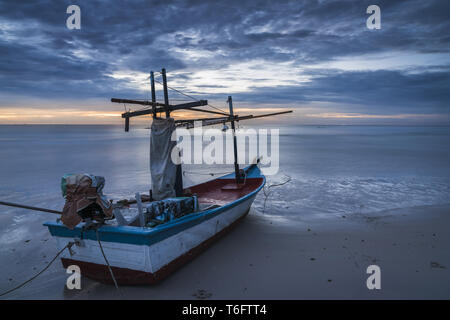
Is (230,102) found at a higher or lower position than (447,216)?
higher

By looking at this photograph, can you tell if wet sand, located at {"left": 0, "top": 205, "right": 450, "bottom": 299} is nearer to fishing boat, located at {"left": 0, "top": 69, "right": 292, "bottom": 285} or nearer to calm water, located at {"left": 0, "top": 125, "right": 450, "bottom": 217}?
fishing boat, located at {"left": 0, "top": 69, "right": 292, "bottom": 285}

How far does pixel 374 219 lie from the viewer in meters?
10.4

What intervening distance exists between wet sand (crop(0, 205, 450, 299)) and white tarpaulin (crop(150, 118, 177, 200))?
7.95 feet

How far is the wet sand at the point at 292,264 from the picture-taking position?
616 centimetres

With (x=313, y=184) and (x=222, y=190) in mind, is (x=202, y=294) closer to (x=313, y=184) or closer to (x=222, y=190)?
(x=222, y=190)

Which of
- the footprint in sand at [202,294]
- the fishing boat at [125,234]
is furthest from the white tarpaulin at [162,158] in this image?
the footprint in sand at [202,294]

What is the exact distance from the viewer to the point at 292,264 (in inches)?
284

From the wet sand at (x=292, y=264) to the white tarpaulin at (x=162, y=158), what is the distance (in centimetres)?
242

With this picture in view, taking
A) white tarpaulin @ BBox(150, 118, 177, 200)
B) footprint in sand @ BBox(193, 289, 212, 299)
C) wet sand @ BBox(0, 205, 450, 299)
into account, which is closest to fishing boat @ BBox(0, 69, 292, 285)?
wet sand @ BBox(0, 205, 450, 299)

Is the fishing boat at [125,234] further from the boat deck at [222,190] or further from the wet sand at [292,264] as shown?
the boat deck at [222,190]

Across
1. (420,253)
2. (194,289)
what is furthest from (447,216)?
(194,289)
